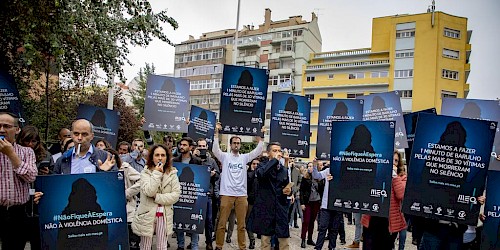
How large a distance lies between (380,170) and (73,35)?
5.92 metres

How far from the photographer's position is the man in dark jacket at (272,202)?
7539 millimetres

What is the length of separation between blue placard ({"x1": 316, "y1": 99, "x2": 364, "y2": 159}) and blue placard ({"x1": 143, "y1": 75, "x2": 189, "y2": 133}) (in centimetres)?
303

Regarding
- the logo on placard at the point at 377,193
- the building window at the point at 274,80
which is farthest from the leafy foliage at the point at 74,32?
the building window at the point at 274,80

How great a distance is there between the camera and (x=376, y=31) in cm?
5103

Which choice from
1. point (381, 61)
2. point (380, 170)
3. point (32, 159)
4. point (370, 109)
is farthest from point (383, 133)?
point (381, 61)

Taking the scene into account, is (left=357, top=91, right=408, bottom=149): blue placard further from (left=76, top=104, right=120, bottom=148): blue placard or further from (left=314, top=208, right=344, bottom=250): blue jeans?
(left=76, top=104, right=120, bottom=148): blue placard

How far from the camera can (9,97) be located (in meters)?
7.68

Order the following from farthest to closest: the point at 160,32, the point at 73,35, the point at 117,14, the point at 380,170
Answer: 1. the point at 160,32
2. the point at 117,14
3. the point at 73,35
4. the point at 380,170

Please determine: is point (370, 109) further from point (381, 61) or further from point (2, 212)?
point (381, 61)

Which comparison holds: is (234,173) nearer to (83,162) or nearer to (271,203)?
(271,203)

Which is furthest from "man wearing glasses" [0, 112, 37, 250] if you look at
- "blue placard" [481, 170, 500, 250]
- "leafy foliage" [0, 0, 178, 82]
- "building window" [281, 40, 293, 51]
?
"building window" [281, 40, 293, 51]

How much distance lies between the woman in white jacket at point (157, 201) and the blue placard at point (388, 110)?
4.75m

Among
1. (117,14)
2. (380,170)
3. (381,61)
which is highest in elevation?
(381,61)

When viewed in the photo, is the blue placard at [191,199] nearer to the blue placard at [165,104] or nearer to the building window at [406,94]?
the blue placard at [165,104]
